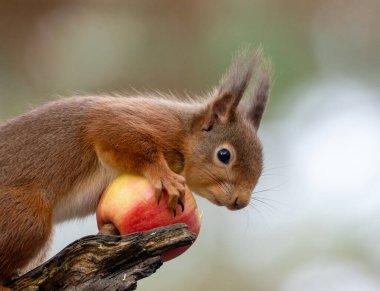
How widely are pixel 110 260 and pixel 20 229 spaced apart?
11.2 inches

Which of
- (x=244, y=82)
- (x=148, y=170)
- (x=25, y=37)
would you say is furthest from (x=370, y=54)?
(x=148, y=170)

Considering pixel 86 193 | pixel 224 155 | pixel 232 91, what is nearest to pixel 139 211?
pixel 86 193

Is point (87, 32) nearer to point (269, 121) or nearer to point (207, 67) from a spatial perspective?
point (207, 67)

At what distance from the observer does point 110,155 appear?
2.46 metres

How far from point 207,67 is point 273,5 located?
630mm

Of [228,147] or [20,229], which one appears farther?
[228,147]

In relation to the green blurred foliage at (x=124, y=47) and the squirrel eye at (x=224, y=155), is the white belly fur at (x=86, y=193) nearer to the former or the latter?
the squirrel eye at (x=224, y=155)

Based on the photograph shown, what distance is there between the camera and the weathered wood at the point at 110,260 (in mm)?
2208

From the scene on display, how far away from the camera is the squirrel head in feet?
8.45

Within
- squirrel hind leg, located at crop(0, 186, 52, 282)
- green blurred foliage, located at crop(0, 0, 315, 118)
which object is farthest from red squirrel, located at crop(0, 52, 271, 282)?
green blurred foliage, located at crop(0, 0, 315, 118)

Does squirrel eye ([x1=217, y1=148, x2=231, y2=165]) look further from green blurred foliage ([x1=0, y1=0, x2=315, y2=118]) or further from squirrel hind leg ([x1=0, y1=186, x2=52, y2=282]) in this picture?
green blurred foliage ([x1=0, y1=0, x2=315, y2=118])

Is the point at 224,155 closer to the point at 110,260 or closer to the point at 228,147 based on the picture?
the point at 228,147

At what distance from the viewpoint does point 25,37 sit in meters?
4.35

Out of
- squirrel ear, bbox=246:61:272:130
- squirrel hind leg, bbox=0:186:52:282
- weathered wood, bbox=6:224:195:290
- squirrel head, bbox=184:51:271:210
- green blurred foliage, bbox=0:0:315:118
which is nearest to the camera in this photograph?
weathered wood, bbox=6:224:195:290
